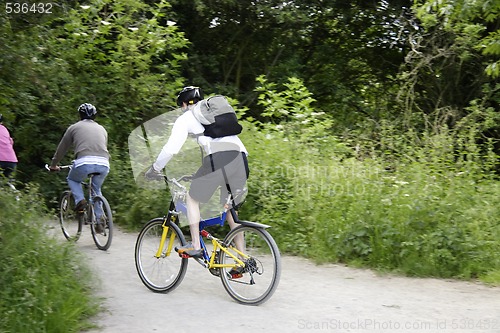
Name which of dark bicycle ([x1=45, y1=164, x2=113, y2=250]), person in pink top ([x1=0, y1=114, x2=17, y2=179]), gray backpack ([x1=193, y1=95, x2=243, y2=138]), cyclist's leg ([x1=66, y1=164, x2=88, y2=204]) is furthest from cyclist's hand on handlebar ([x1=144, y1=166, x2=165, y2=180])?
person in pink top ([x1=0, y1=114, x2=17, y2=179])

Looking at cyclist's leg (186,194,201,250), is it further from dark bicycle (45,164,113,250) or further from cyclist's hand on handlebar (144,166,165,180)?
dark bicycle (45,164,113,250)

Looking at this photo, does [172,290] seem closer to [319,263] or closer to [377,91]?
[319,263]

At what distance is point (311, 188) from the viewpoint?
8992 millimetres

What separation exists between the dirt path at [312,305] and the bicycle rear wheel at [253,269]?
0.44 ft

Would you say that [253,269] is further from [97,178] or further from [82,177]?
[82,177]

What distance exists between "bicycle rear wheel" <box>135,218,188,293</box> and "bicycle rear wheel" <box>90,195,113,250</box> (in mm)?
1985

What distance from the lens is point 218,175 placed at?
6.43 metres

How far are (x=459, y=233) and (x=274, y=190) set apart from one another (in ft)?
8.99

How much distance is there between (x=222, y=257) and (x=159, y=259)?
2.55 feet

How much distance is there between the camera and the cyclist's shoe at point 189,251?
649cm

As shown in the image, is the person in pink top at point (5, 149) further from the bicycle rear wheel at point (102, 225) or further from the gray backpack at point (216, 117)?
the gray backpack at point (216, 117)

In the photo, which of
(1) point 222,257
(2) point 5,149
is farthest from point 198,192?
(2) point 5,149

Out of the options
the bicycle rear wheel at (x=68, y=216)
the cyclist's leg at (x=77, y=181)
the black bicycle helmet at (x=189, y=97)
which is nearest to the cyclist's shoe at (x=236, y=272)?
the black bicycle helmet at (x=189, y=97)

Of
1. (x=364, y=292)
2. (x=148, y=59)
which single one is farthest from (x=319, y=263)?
(x=148, y=59)
